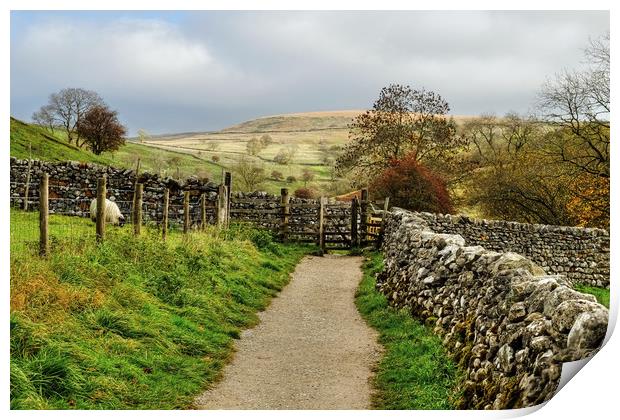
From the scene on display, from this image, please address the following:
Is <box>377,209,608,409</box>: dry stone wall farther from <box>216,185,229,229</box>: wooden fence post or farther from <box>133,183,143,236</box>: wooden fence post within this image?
<box>216,185,229,229</box>: wooden fence post

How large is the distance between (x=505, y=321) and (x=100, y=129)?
41275mm

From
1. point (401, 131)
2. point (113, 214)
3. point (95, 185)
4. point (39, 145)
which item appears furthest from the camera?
point (401, 131)

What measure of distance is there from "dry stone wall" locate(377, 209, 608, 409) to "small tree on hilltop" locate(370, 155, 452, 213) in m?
16.7

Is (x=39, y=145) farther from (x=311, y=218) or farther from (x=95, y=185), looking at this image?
(x=311, y=218)

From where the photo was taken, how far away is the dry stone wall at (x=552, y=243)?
75.4ft

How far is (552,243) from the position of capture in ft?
78.4

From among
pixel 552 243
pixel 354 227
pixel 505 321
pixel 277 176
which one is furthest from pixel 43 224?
pixel 277 176

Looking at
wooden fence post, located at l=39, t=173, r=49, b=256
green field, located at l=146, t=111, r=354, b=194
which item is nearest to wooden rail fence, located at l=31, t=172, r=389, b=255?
wooden fence post, located at l=39, t=173, r=49, b=256

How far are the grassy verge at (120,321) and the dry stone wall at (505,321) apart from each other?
339 centimetres

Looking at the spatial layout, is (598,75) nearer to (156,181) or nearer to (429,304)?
(429,304)

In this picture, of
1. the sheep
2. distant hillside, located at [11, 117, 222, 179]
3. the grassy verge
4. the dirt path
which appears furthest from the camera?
distant hillside, located at [11, 117, 222, 179]

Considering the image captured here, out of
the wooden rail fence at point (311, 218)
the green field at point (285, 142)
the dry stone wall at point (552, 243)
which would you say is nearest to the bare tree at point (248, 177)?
the green field at point (285, 142)

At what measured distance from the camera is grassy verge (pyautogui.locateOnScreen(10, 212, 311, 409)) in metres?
6.84

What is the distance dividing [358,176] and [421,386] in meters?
29.0
